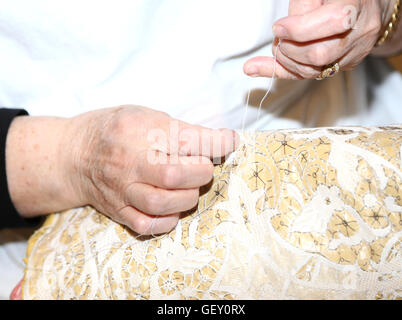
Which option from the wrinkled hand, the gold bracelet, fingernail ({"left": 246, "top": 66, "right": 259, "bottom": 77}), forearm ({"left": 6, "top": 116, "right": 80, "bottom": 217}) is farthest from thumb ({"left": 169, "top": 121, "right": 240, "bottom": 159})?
the gold bracelet

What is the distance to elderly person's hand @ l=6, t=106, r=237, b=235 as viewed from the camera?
0.71m

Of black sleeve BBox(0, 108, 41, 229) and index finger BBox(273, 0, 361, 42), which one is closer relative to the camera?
index finger BBox(273, 0, 361, 42)

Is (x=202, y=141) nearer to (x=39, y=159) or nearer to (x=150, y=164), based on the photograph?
(x=150, y=164)

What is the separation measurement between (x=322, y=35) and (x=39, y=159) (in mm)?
587

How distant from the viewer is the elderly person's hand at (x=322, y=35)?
0.65 m

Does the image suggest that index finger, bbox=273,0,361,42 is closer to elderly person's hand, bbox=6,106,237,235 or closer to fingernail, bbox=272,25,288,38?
fingernail, bbox=272,25,288,38

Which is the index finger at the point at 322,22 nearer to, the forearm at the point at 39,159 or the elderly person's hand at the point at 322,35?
the elderly person's hand at the point at 322,35

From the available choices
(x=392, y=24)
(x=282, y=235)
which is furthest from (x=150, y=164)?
(x=392, y=24)

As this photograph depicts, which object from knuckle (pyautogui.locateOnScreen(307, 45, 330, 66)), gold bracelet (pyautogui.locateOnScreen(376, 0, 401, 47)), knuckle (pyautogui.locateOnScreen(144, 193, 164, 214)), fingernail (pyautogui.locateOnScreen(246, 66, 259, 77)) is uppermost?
gold bracelet (pyautogui.locateOnScreen(376, 0, 401, 47))

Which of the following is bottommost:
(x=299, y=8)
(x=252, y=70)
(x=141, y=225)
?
(x=141, y=225)

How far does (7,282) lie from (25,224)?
0.56ft

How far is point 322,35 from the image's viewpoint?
2.17ft

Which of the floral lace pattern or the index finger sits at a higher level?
the index finger

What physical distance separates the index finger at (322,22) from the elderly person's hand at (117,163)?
0.64 feet
